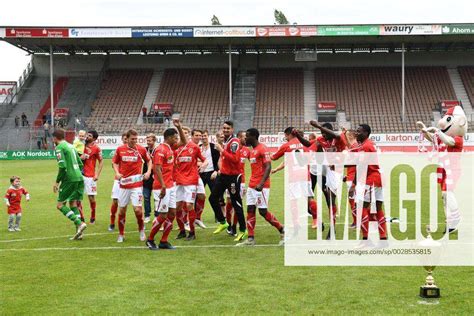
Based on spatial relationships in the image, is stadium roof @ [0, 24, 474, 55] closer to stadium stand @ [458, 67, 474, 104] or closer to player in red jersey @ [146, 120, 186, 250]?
stadium stand @ [458, 67, 474, 104]

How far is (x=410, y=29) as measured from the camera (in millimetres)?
46406

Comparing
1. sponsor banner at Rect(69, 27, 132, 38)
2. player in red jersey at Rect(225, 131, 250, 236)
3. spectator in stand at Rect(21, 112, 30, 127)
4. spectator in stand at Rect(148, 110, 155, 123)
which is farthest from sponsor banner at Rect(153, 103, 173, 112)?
player in red jersey at Rect(225, 131, 250, 236)

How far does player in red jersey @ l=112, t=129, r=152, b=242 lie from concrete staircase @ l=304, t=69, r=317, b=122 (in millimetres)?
38576

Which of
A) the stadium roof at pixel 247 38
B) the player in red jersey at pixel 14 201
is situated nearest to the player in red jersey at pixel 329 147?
the player in red jersey at pixel 14 201

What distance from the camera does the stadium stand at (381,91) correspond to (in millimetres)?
50031

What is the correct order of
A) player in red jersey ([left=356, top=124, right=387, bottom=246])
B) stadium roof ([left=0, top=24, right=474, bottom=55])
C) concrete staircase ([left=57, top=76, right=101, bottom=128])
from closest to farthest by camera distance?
player in red jersey ([left=356, top=124, right=387, bottom=246]) < stadium roof ([left=0, top=24, right=474, bottom=55]) < concrete staircase ([left=57, top=76, right=101, bottom=128])

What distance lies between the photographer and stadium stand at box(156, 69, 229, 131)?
5091cm

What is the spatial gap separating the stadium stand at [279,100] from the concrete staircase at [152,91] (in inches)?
358

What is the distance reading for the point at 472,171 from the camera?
27531mm

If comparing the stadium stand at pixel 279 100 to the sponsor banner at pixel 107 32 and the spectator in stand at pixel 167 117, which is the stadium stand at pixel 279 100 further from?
the sponsor banner at pixel 107 32

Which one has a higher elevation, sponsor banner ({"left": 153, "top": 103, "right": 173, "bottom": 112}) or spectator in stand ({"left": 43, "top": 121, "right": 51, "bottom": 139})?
sponsor banner ({"left": 153, "top": 103, "right": 173, "bottom": 112})

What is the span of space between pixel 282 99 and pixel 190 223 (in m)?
41.4

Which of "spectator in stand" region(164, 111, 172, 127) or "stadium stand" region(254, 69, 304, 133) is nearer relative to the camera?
"spectator in stand" region(164, 111, 172, 127)

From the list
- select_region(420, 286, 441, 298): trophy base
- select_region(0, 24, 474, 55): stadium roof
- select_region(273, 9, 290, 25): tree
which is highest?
select_region(273, 9, 290, 25): tree
